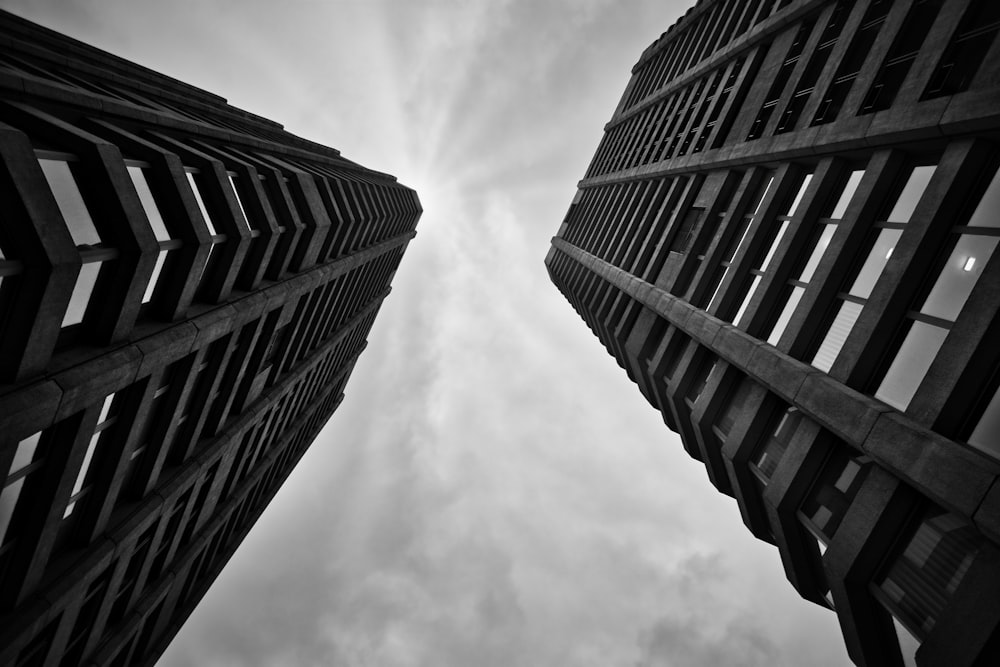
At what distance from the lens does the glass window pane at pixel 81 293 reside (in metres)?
12.8

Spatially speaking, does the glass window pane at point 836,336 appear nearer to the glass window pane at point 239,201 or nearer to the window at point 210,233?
the window at point 210,233

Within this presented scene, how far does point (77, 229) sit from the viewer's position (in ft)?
41.7

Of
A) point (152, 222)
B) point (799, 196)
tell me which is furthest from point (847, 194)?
point (152, 222)

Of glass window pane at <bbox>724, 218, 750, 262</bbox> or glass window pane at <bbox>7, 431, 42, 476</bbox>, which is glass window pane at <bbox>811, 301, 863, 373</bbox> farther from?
glass window pane at <bbox>7, 431, 42, 476</bbox>

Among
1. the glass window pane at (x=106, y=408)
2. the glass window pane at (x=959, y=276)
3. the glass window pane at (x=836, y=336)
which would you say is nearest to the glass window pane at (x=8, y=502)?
the glass window pane at (x=106, y=408)

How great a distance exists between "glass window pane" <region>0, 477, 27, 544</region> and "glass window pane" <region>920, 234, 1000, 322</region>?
22.0 m

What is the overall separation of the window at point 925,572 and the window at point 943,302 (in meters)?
2.61

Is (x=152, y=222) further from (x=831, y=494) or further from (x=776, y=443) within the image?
(x=831, y=494)

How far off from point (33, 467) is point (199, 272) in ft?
22.8

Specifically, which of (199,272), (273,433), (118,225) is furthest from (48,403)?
(273,433)

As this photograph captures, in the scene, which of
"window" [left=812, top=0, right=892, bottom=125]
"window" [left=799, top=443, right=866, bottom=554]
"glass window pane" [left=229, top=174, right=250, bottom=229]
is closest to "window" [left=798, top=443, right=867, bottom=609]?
"window" [left=799, top=443, right=866, bottom=554]

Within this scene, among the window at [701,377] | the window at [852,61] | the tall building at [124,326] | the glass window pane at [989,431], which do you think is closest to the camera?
the glass window pane at [989,431]

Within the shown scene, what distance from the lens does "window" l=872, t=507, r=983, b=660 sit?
9.65 m

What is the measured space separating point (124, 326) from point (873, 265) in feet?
66.6
